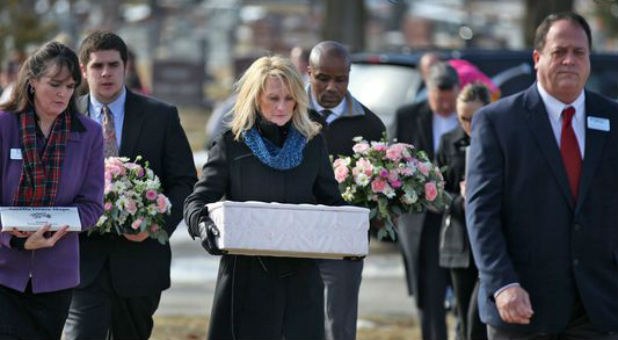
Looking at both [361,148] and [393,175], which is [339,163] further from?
[393,175]

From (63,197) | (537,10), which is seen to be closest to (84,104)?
(63,197)

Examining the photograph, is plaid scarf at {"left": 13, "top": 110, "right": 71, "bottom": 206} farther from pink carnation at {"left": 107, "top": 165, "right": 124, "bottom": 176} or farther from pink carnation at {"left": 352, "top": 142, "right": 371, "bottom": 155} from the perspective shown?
pink carnation at {"left": 352, "top": 142, "right": 371, "bottom": 155}

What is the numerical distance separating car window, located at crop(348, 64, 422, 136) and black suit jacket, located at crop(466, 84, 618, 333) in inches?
312

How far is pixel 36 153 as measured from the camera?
261 inches

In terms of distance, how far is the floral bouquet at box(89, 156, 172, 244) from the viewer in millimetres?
7359

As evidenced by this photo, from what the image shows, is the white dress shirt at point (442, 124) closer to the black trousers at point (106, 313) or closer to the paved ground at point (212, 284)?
the paved ground at point (212, 284)

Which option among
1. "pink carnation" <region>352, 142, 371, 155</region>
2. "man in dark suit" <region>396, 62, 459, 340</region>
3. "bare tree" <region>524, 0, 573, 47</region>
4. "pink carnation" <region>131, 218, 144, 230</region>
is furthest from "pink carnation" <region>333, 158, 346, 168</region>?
"bare tree" <region>524, 0, 573, 47</region>

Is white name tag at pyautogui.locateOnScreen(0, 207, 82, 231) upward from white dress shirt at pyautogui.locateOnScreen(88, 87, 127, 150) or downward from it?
downward

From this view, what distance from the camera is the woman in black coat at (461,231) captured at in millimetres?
9117

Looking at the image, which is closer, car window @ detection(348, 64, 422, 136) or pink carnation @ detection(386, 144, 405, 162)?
pink carnation @ detection(386, 144, 405, 162)

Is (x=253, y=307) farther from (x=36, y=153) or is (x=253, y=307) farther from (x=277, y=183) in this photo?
(x=36, y=153)

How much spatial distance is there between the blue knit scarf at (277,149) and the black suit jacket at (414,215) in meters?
3.19

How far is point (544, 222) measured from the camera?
6.31m

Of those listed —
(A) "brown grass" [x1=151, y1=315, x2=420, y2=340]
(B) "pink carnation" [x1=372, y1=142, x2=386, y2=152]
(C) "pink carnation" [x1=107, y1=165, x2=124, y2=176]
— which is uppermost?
(B) "pink carnation" [x1=372, y1=142, x2=386, y2=152]
